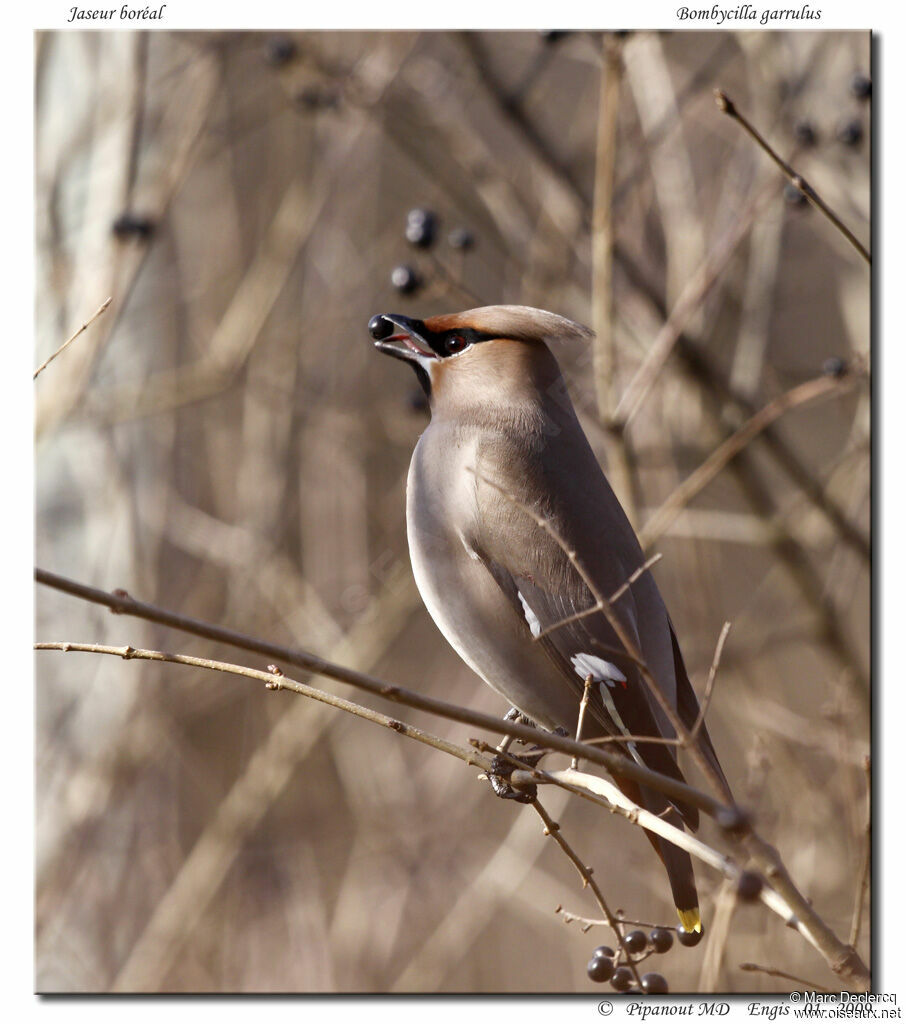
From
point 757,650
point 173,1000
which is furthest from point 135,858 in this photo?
point 757,650

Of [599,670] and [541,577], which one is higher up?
[541,577]

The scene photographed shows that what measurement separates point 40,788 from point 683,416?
6.46 ft

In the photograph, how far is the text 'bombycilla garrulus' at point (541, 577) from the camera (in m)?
2.04

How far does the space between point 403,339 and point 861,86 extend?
119 centimetres

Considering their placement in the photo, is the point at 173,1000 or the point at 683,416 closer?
the point at 173,1000

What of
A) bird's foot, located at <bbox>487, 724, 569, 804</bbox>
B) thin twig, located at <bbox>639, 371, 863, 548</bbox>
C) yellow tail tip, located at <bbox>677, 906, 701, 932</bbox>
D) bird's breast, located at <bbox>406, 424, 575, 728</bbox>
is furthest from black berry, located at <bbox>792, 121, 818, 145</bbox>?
yellow tail tip, located at <bbox>677, 906, 701, 932</bbox>

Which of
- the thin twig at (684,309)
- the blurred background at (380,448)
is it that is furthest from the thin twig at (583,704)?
the thin twig at (684,309)

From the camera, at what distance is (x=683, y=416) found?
11.1 ft

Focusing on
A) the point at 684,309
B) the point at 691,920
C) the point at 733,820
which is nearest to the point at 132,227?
the point at 684,309

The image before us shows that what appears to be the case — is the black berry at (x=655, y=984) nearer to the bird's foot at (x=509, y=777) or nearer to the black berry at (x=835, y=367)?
the bird's foot at (x=509, y=777)

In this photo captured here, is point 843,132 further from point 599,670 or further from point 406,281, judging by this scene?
point 599,670

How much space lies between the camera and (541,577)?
209 cm

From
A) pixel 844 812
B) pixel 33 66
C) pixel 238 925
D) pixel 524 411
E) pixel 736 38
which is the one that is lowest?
pixel 238 925

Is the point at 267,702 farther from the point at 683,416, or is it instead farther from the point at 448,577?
the point at 448,577
